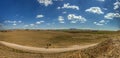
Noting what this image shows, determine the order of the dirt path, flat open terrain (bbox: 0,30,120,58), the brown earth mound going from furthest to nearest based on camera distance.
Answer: flat open terrain (bbox: 0,30,120,58), the dirt path, the brown earth mound

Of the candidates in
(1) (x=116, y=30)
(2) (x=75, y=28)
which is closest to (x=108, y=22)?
(1) (x=116, y=30)

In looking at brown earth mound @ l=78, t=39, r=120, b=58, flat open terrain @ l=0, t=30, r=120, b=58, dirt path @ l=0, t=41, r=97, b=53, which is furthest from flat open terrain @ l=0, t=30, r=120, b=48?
brown earth mound @ l=78, t=39, r=120, b=58

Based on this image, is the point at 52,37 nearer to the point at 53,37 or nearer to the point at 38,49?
the point at 53,37

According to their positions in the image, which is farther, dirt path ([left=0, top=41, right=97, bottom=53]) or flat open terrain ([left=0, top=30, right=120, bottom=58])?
flat open terrain ([left=0, top=30, right=120, bottom=58])

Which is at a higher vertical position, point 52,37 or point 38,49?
point 52,37

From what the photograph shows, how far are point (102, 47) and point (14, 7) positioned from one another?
4340 mm

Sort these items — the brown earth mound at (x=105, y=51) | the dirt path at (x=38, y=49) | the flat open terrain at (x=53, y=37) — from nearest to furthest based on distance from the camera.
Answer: the brown earth mound at (x=105, y=51) < the dirt path at (x=38, y=49) < the flat open terrain at (x=53, y=37)

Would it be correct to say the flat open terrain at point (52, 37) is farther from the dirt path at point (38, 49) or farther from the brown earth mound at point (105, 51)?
the brown earth mound at point (105, 51)

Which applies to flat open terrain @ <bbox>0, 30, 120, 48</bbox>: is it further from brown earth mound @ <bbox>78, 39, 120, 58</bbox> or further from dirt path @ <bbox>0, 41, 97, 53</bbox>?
brown earth mound @ <bbox>78, 39, 120, 58</bbox>

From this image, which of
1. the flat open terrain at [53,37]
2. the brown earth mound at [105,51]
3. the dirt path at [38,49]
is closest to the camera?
the brown earth mound at [105,51]

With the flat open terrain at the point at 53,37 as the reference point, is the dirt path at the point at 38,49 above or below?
below

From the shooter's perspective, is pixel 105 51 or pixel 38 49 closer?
pixel 105 51

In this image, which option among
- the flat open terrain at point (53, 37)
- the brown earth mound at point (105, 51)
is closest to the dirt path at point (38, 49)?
the flat open terrain at point (53, 37)

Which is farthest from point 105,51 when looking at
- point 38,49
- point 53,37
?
point 38,49
